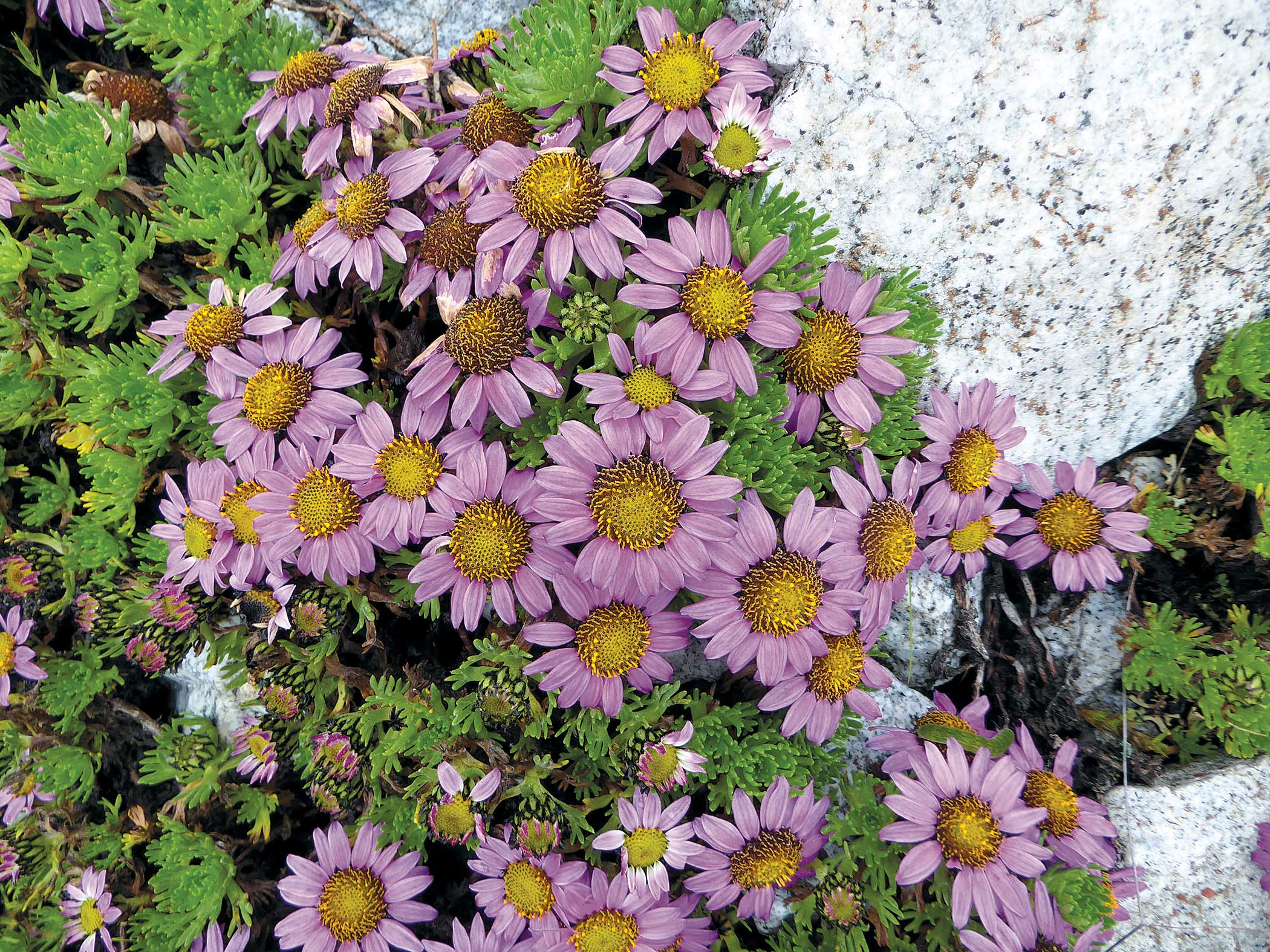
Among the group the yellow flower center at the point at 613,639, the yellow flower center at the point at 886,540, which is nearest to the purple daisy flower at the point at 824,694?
the yellow flower center at the point at 886,540

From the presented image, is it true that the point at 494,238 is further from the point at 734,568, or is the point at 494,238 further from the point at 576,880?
the point at 576,880

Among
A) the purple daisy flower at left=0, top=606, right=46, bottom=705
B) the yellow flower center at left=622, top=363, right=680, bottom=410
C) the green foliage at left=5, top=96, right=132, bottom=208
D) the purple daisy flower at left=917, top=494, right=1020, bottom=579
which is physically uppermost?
the yellow flower center at left=622, top=363, right=680, bottom=410

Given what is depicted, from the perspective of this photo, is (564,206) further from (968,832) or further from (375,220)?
(968,832)

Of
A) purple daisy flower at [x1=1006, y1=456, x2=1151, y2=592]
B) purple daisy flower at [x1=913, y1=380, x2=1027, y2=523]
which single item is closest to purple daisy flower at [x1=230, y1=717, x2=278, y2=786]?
purple daisy flower at [x1=913, y1=380, x2=1027, y2=523]

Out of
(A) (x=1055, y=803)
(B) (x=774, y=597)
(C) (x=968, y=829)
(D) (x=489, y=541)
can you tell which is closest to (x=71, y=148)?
(D) (x=489, y=541)

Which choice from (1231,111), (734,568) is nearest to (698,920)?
(734,568)

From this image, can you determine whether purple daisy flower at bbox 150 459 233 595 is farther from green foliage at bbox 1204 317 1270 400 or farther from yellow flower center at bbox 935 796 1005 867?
green foliage at bbox 1204 317 1270 400

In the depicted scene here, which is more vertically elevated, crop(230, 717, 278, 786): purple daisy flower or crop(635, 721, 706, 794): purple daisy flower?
crop(635, 721, 706, 794): purple daisy flower
